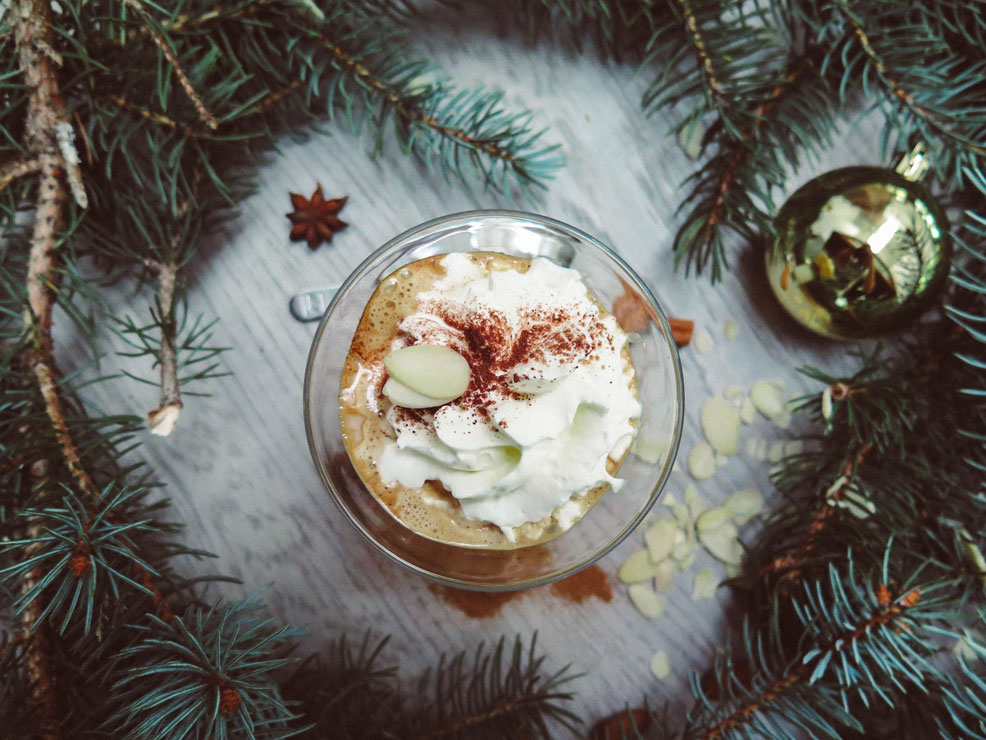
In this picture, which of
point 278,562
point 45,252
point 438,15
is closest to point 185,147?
point 45,252

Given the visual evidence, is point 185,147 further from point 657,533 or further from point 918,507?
point 918,507

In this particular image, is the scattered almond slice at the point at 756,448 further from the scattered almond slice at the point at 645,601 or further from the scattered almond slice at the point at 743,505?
the scattered almond slice at the point at 645,601

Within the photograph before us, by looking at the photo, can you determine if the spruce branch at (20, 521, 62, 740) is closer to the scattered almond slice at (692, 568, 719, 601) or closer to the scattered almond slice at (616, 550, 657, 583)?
the scattered almond slice at (616, 550, 657, 583)

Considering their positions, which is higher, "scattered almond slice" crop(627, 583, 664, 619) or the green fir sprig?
the green fir sprig

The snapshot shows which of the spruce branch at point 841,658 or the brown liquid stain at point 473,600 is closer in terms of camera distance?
the spruce branch at point 841,658

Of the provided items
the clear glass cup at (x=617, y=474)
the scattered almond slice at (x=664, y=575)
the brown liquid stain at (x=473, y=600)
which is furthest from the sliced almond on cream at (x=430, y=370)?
the scattered almond slice at (x=664, y=575)

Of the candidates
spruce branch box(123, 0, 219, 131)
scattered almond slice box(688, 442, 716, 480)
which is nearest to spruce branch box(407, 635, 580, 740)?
scattered almond slice box(688, 442, 716, 480)
